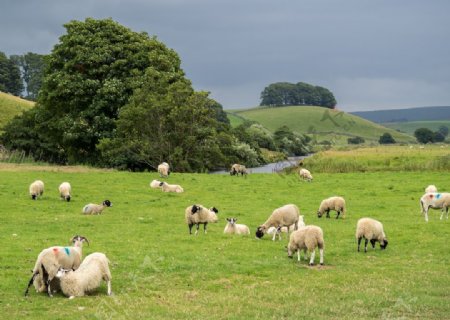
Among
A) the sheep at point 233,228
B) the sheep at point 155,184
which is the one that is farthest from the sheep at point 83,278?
the sheep at point 155,184

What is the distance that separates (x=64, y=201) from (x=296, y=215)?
17.8 m

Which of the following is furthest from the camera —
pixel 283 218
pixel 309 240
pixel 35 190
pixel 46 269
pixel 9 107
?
pixel 9 107

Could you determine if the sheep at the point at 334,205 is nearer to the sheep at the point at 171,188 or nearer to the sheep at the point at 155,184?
the sheep at the point at 171,188

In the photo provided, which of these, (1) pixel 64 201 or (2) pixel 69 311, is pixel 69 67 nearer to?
(1) pixel 64 201

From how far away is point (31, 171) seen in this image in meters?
48.1

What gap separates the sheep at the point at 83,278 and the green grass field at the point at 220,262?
322mm

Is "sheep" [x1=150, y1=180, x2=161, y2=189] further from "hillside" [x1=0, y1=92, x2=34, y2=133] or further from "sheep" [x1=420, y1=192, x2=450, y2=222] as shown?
"hillside" [x1=0, y1=92, x2=34, y2=133]

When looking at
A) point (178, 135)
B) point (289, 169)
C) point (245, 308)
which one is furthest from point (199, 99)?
point (245, 308)

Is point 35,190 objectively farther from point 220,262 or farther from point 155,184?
point 220,262

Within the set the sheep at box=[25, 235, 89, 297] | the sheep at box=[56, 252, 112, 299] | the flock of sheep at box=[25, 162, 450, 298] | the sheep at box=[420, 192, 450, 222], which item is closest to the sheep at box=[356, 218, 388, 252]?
the flock of sheep at box=[25, 162, 450, 298]

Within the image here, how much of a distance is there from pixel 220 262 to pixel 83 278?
17.3 feet

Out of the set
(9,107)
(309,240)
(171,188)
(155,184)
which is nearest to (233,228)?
(309,240)

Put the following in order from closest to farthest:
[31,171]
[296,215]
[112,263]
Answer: [112,263], [296,215], [31,171]

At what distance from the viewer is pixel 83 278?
14.3 m
